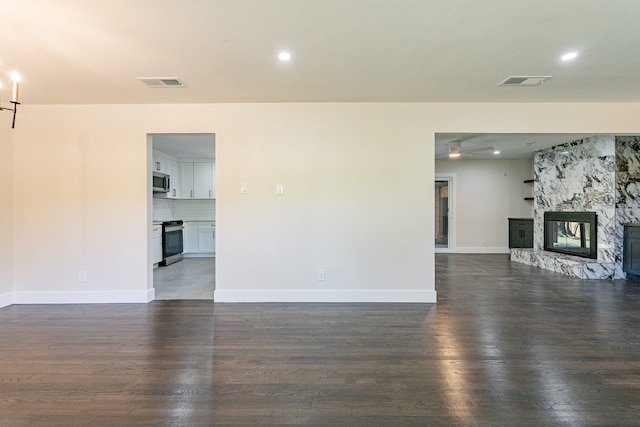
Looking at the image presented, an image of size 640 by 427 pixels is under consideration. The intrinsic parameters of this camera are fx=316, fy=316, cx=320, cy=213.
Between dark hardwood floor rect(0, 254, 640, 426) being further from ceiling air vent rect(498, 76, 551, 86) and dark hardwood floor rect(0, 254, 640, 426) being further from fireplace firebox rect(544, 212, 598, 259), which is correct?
ceiling air vent rect(498, 76, 551, 86)

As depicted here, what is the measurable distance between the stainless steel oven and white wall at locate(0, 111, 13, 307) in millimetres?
2587

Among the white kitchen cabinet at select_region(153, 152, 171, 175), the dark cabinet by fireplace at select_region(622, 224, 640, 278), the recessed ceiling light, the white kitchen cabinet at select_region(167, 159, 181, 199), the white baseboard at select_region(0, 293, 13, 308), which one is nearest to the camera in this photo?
the recessed ceiling light

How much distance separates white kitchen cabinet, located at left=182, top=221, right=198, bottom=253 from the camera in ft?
24.2

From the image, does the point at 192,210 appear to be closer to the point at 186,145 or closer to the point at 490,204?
the point at 186,145

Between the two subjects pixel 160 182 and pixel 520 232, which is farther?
pixel 520 232

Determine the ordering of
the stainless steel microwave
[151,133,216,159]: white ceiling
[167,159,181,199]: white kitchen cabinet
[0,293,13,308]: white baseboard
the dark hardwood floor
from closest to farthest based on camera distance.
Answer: the dark hardwood floor, [0,293,13,308]: white baseboard, [151,133,216,159]: white ceiling, the stainless steel microwave, [167,159,181,199]: white kitchen cabinet

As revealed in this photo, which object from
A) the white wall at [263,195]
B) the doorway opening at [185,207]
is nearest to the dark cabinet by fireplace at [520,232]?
the white wall at [263,195]

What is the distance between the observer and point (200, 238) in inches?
294

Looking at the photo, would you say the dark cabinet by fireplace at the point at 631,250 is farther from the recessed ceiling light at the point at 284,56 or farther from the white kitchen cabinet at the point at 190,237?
the white kitchen cabinet at the point at 190,237

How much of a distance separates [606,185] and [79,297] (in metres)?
7.93

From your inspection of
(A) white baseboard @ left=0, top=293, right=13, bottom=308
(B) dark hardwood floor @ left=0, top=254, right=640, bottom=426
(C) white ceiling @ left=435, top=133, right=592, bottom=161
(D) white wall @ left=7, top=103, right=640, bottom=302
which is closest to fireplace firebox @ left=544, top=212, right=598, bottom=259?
(C) white ceiling @ left=435, top=133, right=592, bottom=161

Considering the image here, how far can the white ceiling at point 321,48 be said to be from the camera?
77.9 inches

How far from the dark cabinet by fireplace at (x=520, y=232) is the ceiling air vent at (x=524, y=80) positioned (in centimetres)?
517

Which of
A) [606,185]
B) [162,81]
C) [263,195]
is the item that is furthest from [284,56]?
[606,185]
